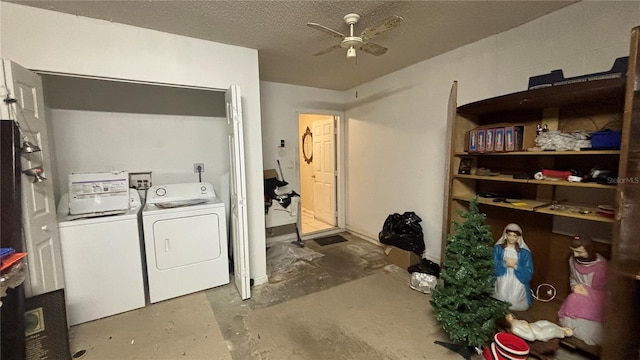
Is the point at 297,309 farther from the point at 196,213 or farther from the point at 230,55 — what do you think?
the point at 230,55

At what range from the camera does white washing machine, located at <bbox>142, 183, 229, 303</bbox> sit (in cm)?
241

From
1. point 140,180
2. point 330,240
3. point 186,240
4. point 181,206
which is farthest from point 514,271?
point 140,180

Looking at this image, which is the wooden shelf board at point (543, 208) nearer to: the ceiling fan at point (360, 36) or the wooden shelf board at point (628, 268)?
the wooden shelf board at point (628, 268)

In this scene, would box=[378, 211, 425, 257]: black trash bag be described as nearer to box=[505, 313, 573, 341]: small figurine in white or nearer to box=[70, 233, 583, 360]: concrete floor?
box=[70, 233, 583, 360]: concrete floor

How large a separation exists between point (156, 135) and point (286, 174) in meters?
1.85

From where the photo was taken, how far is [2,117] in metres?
1.57

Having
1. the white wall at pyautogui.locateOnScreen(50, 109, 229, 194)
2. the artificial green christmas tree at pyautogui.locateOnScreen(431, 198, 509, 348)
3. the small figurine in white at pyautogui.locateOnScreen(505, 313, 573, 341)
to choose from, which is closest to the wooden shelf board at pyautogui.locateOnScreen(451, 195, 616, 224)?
the artificial green christmas tree at pyautogui.locateOnScreen(431, 198, 509, 348)

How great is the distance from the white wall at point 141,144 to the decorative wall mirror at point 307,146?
222cm

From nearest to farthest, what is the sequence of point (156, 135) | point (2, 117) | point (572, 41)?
1. point (2, 117)
2. point (572, 41)
3. point (156, 135)

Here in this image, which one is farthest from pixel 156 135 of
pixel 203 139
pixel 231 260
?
pixel 231 260

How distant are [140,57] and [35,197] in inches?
51.2

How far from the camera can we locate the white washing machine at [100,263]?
210 cm

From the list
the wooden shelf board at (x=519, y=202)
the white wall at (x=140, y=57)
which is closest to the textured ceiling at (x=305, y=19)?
the white wall at (x=140, y=57)

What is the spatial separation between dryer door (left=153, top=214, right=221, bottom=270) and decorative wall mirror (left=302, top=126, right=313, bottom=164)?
120 inches
